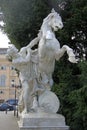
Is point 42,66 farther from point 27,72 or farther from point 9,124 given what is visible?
point 9,124

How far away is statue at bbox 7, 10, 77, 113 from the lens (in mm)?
11418

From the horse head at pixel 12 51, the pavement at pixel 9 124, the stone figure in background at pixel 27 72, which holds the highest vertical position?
the horse head at pixel 12 51

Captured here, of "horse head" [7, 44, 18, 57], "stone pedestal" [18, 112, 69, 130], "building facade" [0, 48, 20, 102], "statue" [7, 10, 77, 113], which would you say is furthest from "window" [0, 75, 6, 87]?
"stone pedestal" [18, 112, 69, 130]

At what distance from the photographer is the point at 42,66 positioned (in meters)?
11.8

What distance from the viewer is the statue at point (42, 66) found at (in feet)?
37.5

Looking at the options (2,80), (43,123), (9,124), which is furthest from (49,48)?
(2,80)

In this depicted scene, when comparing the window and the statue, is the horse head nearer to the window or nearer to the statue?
the statue

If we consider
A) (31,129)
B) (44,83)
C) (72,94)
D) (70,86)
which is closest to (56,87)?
(70,86)

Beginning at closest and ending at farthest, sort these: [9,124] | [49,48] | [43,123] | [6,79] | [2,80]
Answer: [43,123], [49,48], [9,124], [2,80], [6,79]

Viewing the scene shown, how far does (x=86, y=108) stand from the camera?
15016 mm

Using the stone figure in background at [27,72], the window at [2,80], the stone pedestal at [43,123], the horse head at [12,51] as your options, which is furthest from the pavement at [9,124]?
the window at [2,80]

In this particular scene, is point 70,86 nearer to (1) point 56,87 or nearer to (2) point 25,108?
(1) point 56,87

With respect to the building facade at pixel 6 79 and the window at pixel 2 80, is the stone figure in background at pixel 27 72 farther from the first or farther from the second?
the window at pixel 2 80

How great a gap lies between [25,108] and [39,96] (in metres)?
0.56
